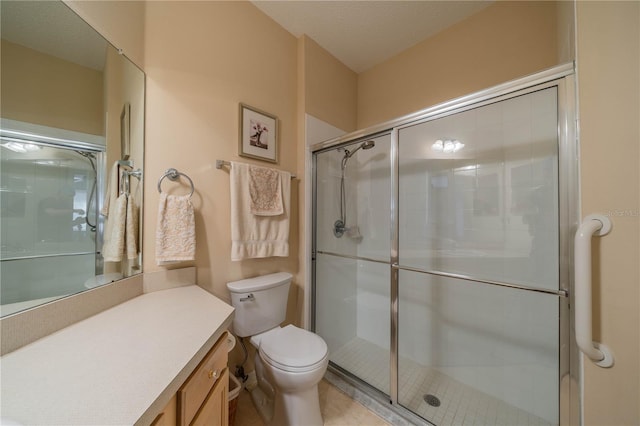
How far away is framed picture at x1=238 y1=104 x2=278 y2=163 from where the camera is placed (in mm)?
1508

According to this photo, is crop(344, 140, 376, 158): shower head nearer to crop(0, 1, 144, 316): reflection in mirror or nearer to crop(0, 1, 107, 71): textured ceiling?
crop(0, 1, 144, 316): reflection in mirror

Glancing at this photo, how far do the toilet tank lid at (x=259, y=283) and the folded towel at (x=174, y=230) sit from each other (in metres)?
0.33

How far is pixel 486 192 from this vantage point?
141cm

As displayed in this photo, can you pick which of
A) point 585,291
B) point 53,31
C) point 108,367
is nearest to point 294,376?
point 108,367

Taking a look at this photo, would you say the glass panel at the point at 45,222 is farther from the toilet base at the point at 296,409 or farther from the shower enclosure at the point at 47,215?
the toilet base at the point at 296,409

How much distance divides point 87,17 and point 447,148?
1948mm

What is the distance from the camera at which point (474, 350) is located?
1.50 metres

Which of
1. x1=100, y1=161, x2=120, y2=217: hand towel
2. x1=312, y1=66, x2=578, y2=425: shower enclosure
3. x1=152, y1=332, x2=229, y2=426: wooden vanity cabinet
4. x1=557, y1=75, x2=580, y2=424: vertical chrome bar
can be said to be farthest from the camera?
x1=312, y1=66, x2=578, y2=425: shower enclosure

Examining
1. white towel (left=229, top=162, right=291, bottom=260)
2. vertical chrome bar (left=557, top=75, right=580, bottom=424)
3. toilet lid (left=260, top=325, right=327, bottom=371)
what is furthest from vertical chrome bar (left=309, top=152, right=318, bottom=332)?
vertical chrome bar (left=557, top=75, right=580, bottom=424)

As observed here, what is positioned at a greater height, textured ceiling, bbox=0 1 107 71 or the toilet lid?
textured ceiling, bbox=0 1 107 71

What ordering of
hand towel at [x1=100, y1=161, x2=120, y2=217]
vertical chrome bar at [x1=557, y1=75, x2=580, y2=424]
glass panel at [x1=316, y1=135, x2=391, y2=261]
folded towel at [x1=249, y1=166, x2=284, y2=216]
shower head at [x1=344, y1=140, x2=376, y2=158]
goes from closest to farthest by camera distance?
vertical chrome bar at [x1=557, y1=75, x2=580, y2=424] < hand towel at [x1=100, y1=161, x2=120, y2=217] < folded towel at [x1=249, y1=166, x2=284, y2=216] < shower head at [x1=344, y1=140, x2=376, y2=158] < glass panel at [x1=316, y1=135, x2=391, y2=261]

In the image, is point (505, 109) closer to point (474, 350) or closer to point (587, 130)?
point (587, 130)

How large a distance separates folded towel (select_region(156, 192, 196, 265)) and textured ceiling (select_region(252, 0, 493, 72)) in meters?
1.51


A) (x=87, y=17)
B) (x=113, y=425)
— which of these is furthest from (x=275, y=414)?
(x=87, y=17)
